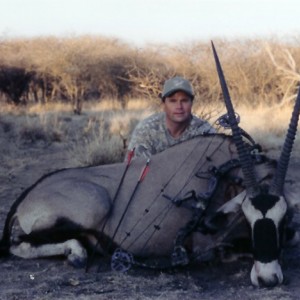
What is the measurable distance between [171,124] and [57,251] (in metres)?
1.74

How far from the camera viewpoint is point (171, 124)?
591 centimetres

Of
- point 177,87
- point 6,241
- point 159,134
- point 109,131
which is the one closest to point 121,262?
point 6,241

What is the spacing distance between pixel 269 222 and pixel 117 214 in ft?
4.26

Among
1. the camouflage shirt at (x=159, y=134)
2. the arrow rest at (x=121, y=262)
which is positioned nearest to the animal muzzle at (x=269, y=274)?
the arrow rest at (x=121, y=262)

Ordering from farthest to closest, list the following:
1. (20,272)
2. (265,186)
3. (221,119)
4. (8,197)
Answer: (8,197) → (221,119) → (20,272) → (265,186)

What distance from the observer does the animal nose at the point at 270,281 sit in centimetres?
388

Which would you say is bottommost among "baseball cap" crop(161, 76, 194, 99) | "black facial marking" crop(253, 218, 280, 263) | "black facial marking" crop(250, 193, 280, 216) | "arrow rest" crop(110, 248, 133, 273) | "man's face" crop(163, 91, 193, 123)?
"arrow rest" crop(110, 248, 133, 273)

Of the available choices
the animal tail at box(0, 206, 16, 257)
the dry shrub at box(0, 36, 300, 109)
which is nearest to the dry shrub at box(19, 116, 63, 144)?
the dry shrub at box(0, 36, 300, 109)

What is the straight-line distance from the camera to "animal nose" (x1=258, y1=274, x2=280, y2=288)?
3.88m

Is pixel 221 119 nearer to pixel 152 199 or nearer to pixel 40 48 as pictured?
pixel 152 199

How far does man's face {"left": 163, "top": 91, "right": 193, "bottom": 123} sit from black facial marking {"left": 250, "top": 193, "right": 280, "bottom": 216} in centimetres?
187

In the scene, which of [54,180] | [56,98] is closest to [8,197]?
[54,180]

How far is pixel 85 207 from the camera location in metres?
4.73

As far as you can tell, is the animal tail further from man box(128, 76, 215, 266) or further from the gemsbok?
man box(128, 76, 215, 266)
